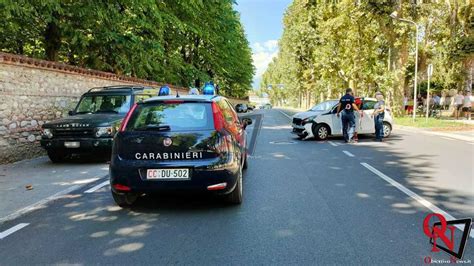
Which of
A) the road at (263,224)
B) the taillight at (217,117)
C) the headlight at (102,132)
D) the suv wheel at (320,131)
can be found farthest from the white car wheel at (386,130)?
the taillight at (217,117)

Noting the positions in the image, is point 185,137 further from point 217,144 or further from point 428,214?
point 428,214

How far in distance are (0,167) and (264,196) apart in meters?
6.74

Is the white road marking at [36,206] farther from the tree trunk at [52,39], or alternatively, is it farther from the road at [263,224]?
the tree trunk at [52,39]

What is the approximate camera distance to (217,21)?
29391 millimetres

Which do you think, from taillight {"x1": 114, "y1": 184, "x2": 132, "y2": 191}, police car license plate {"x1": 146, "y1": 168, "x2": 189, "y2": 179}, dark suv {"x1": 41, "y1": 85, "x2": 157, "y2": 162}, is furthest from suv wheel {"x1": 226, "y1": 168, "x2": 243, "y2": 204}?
dark suv {"x1": 41, "y1": 85, "x2": 157, "y2": 162}

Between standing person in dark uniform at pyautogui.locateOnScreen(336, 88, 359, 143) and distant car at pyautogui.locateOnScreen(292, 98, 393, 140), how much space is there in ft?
2.37

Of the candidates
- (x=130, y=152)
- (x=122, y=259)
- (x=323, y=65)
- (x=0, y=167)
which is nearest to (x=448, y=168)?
(x=130, y=152)

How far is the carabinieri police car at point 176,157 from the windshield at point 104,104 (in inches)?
221

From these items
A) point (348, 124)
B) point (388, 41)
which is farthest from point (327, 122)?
point (388, 41)

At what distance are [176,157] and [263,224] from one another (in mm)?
1481

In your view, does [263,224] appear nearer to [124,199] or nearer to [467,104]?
[124,199]

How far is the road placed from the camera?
4.04m

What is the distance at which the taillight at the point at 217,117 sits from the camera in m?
5.79

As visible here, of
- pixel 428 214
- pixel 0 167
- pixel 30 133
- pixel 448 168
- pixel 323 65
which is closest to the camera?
pixel 428 214
